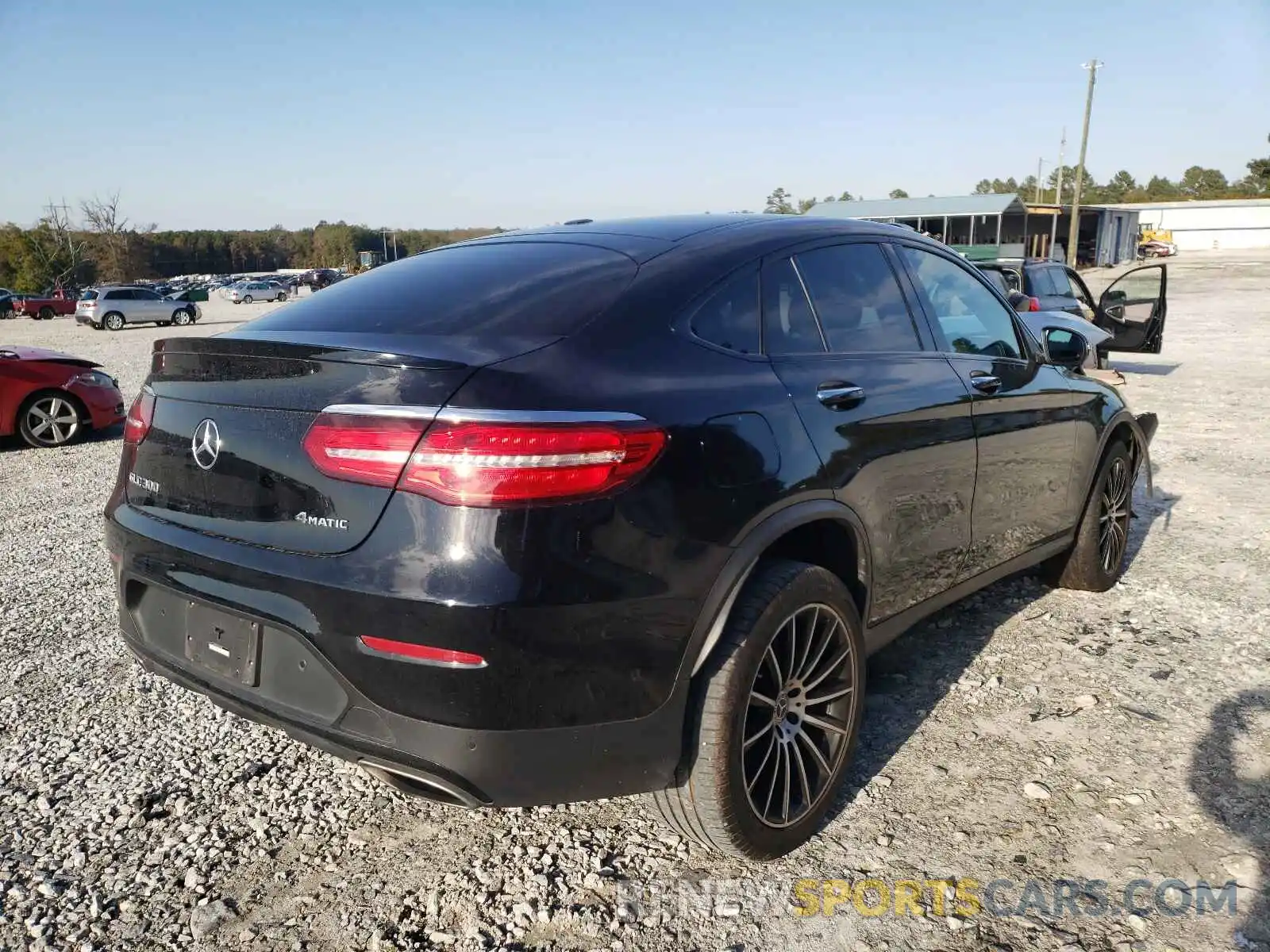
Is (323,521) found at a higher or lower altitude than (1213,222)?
lower

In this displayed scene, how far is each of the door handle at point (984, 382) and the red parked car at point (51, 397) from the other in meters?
8.83

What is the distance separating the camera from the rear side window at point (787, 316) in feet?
9.11

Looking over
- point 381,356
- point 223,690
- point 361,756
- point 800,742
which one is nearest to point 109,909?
point 223,690

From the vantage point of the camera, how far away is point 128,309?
113 feet

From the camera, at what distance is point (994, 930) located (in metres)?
2.38

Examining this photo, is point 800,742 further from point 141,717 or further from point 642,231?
point 141,717

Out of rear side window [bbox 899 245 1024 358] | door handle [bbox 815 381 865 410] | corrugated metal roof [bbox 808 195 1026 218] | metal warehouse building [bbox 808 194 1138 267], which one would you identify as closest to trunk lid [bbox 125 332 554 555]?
door handle [bbox 815 381 865 410]

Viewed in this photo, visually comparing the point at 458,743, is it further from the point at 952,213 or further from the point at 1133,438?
the point at 952,213

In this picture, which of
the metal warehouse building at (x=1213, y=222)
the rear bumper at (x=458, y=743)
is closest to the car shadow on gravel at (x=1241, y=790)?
the rear bumper at (x=458, y=743)

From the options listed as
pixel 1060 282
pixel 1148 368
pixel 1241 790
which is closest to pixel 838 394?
pixel 1241 790

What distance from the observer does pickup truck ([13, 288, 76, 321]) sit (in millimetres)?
41438

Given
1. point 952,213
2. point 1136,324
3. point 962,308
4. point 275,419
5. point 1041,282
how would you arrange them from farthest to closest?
point 952,213 → point 1041,282 → point 1136,324 → point 962,308 → point 275,419

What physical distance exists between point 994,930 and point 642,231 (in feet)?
7.16

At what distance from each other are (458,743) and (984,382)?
2436 millimetres
